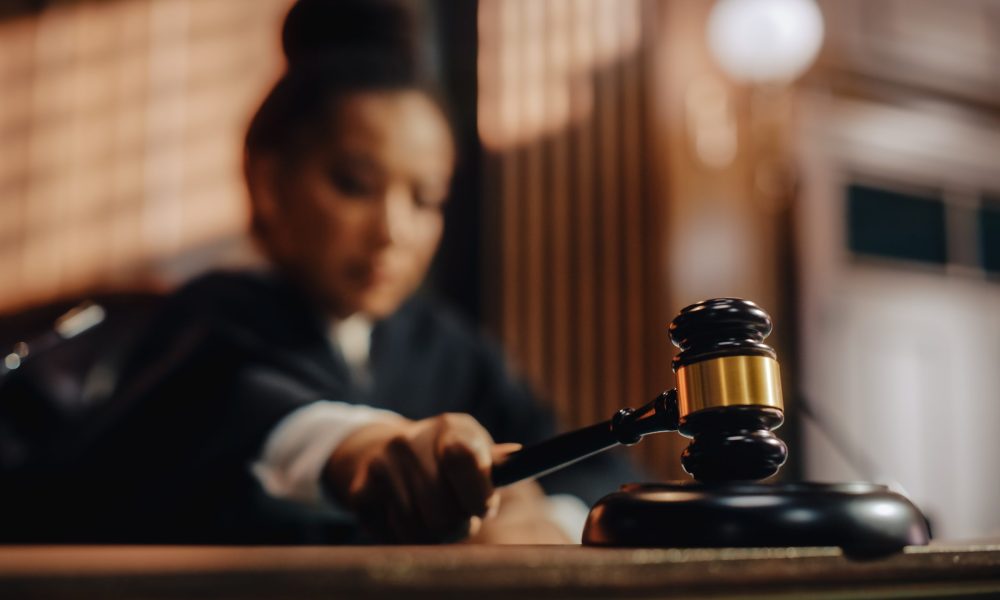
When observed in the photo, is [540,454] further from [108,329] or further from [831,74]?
[831,74]

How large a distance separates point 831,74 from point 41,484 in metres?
2.50

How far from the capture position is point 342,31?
99cm

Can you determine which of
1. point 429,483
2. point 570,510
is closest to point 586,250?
point 570,510

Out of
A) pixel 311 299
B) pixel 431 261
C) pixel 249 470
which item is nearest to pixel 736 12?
pixel 431 261

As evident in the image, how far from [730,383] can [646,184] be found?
1885mm

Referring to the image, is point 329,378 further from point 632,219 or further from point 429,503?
point 632,219

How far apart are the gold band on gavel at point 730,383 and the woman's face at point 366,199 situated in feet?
1.63

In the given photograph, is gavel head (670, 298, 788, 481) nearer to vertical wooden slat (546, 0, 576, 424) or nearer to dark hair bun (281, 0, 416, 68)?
dark hair bun (281, 0, 416, 68)

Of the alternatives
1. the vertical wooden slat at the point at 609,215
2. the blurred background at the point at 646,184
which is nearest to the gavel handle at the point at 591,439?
the blurred background at the point at 646,184

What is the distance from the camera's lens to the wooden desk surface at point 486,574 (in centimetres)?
20

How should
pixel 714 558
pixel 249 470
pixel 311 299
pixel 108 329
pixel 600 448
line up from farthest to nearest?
1. pixel 108 329
2. pixel 311 299
3. pixel 249 470
4. pixel 600 448
5. pixel 714 558

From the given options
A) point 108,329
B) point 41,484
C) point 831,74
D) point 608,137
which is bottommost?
point 41,484

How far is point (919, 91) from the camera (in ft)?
8.95

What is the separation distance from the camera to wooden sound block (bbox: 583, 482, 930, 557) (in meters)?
0.33
